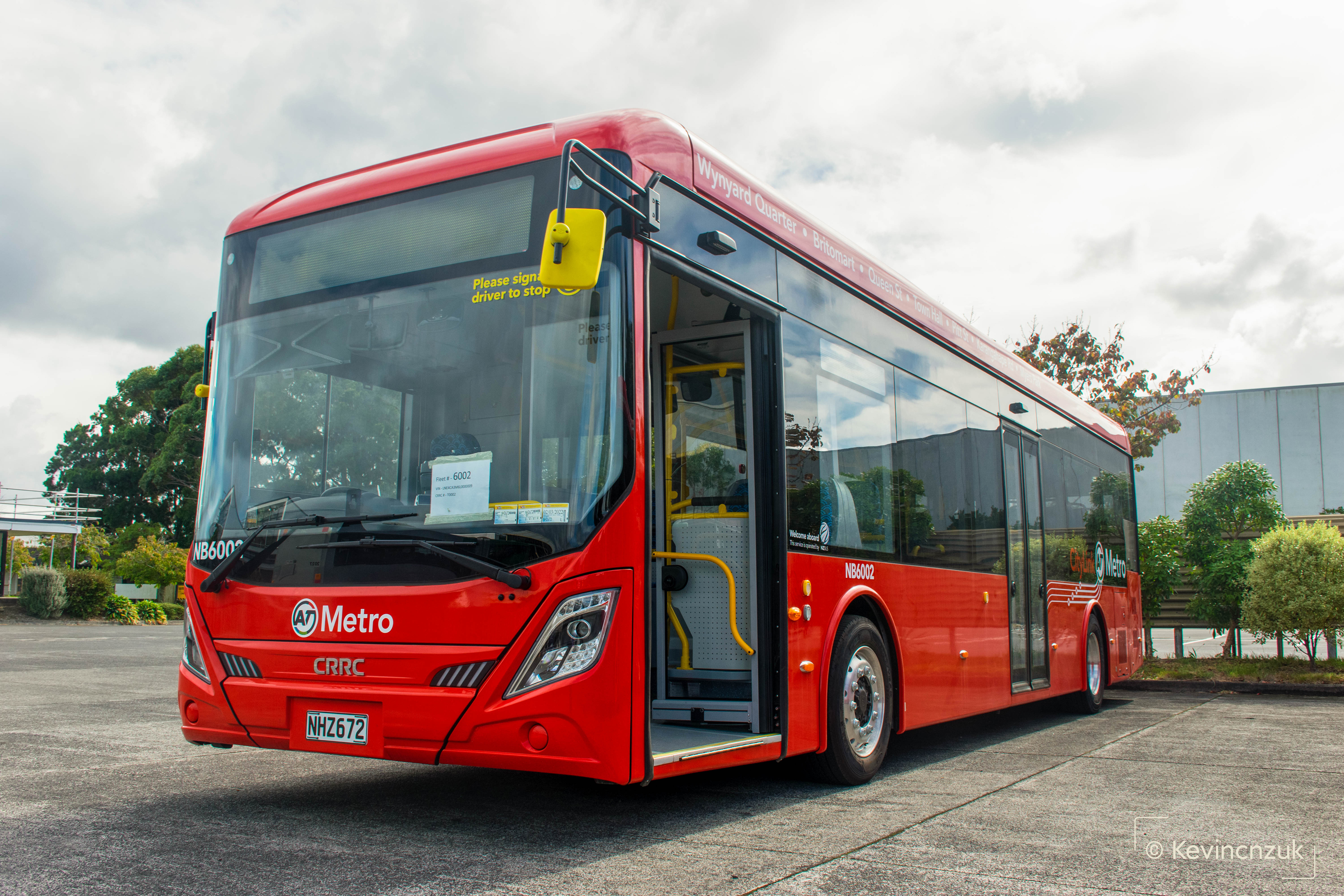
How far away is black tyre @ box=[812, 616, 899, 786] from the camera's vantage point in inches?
242

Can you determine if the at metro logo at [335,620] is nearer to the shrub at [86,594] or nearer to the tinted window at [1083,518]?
the tinted window at [1083,518]

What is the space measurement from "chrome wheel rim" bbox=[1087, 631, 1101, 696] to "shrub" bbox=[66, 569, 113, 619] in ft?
95.8

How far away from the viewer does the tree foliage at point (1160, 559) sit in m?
17.2

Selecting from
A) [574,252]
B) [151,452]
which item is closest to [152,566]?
[151,452]

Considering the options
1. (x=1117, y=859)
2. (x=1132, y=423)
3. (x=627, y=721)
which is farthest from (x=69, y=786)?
(x=1132, y=423)

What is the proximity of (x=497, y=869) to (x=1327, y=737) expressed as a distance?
8.00 meters

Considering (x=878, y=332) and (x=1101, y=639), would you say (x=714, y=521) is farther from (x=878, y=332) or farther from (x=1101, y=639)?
(x=1101, y=639)

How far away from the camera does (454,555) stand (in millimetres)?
4551

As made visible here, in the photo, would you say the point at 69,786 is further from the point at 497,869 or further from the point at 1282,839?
the point at 1282,839

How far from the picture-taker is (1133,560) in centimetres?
1397

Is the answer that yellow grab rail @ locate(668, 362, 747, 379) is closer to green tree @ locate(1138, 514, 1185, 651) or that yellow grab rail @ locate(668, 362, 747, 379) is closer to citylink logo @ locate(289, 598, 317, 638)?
citylink logo @ locate(289, 598, 317, 638)

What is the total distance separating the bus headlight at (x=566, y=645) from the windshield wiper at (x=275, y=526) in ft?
2.77

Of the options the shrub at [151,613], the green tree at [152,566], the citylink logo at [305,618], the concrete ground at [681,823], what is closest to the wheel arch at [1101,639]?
the concrete ground at [681,823]

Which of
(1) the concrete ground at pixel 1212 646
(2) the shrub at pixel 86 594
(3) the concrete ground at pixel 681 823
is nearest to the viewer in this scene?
(3) the concrete ground at pixel 681 823
